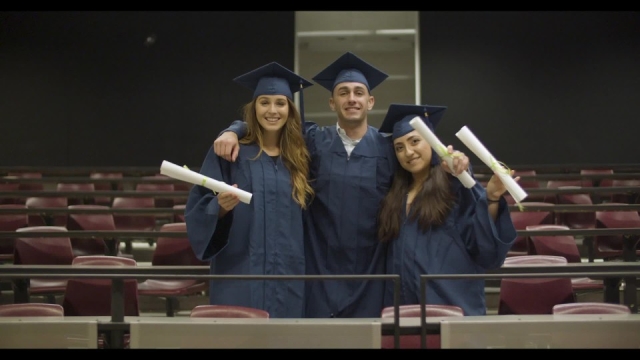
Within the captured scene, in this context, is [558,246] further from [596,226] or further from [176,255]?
[176,255]

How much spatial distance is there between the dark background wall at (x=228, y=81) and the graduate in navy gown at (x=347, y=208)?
7.97 metres

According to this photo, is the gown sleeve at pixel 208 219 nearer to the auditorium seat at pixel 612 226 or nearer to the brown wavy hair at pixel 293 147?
the brown wavy hair at pixel 293 147

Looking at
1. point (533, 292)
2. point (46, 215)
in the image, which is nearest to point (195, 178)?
point (533, 292)

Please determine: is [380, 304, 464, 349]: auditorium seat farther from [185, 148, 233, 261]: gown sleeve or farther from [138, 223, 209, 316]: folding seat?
[138, 223, 209, 316]: folding seat

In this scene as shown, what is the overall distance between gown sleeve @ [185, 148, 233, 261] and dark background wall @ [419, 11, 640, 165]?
8.29 meters

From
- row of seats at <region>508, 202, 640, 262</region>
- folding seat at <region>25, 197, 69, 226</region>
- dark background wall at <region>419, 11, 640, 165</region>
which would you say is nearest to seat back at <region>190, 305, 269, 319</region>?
row of seats at <region>508, 202, 640, 262</region>

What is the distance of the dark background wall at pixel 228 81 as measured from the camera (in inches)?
444

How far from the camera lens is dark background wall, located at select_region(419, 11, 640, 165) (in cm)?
1125

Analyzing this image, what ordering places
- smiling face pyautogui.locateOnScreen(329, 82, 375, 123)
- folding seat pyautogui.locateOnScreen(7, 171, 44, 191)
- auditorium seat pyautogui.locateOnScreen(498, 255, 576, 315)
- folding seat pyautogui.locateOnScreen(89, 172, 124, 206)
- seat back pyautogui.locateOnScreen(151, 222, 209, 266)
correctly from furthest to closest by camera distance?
folding seat pyautogui.locateOnScreen(7, 171, 44, 191) < folding seat pyautogui.locateOnScreen(89, 172, 124, 206) < seat back pyautogui.locateOnScreen(151, 222, 209, 266) < auditorium seat pyautogui.locateOnScreen(498, 255, 576, 315) < smiling face pyautogui.locateOnScreen(329, 82, 375, 123)

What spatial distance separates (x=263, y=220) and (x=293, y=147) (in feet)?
1.06

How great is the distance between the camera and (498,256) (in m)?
3.08

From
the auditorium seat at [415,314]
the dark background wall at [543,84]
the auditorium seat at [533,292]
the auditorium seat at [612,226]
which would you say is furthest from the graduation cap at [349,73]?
the dark background wall at [543,84]

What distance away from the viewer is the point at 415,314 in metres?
2.82

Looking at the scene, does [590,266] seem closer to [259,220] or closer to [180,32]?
[259,220]
